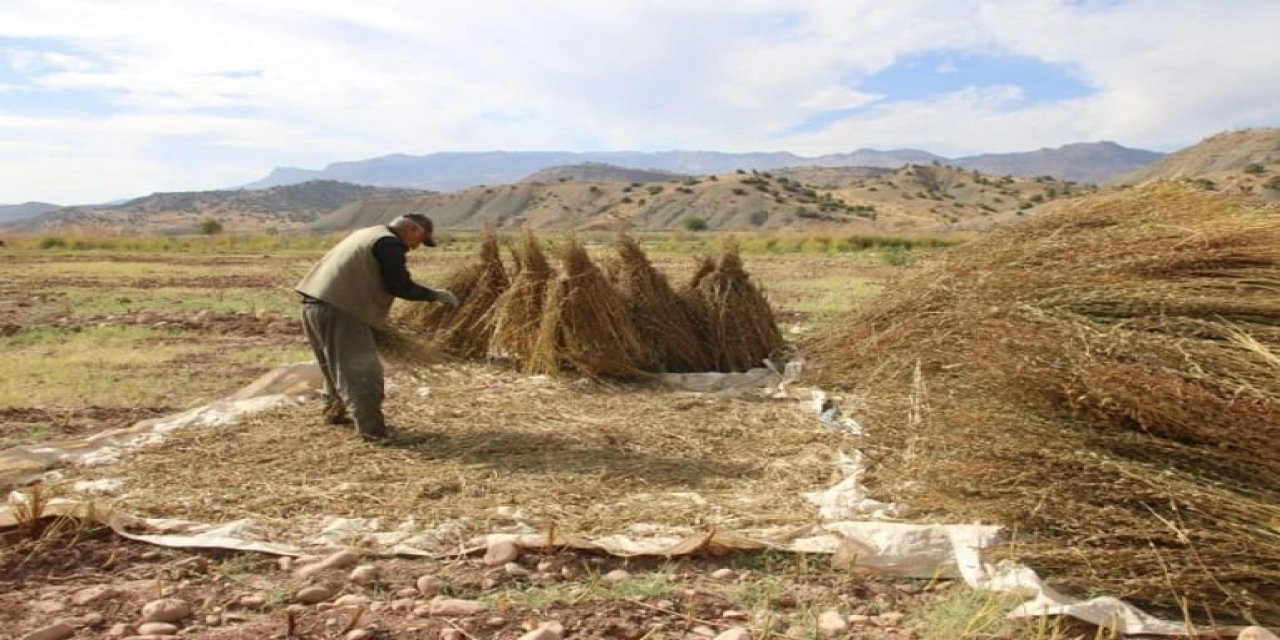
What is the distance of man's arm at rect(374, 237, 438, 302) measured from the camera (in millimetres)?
5090

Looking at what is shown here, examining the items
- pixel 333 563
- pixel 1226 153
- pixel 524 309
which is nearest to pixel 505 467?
pixel 333 563

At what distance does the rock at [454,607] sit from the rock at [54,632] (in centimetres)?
113

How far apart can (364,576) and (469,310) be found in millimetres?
4270

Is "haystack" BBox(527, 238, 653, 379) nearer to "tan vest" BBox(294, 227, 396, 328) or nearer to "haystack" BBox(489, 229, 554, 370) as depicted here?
"haystack" BBox(489, 229, 554, 370)

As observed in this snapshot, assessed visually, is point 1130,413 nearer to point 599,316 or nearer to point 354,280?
point 354,280

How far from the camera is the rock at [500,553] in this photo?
3391 millimetres

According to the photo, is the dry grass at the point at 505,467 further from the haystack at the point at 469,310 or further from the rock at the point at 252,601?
the haystack at the point at 469,310

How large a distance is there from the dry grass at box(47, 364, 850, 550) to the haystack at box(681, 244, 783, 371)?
1089 mm

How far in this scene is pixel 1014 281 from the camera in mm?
4402

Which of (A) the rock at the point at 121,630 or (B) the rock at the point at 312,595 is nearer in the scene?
(A) the rock at the point at 121,630

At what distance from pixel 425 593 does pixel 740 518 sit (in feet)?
4.61

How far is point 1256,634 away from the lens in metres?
2.60

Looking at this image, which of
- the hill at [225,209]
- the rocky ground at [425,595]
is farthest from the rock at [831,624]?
the hill at [225,209]

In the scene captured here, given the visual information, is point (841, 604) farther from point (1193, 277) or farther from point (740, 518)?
point (1193, 277)
